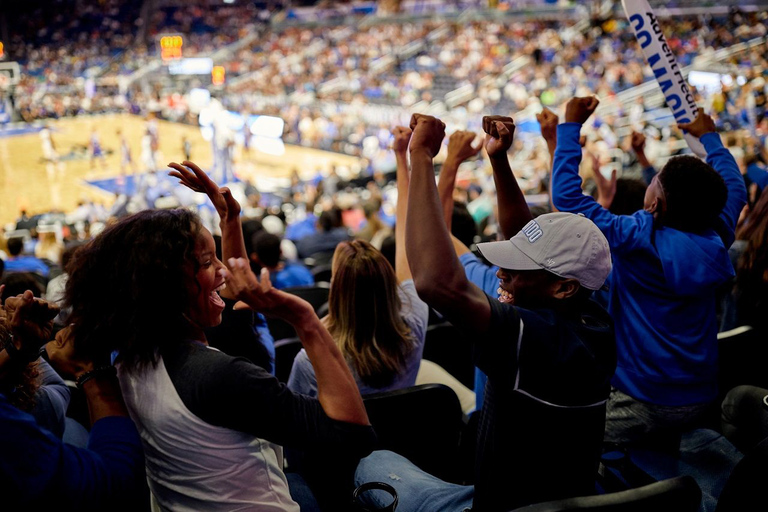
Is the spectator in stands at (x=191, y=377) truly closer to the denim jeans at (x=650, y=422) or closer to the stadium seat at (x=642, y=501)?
the stadium seat at (x=642, y=501)

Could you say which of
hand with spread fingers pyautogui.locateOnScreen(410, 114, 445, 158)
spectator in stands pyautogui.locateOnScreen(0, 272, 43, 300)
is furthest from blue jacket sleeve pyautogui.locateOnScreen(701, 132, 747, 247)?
spectator in stands pyautogui.locateOnScreen(0, 272, 43, 300)

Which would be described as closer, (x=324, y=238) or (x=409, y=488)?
(x=409, y=488)

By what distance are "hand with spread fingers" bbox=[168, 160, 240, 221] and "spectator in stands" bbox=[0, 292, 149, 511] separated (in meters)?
0.58

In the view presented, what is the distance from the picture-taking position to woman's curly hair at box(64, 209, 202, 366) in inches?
52.6

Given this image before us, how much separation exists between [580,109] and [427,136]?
114cm

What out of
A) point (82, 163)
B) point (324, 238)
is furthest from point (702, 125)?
point (82, 163)

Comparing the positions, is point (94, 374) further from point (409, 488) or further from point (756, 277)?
point (756, 277)

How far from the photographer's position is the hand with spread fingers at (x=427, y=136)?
4.72 ft

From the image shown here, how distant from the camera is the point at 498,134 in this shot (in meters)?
1.69

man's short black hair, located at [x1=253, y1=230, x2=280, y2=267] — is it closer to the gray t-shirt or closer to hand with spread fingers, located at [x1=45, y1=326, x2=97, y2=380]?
the gray t-shirt

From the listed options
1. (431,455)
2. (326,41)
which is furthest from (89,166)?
(431,455)

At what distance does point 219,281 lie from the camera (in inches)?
58.1

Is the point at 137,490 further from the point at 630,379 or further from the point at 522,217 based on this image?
the point at 630,379

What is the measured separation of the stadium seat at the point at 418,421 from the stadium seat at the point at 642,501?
31.3 inches
